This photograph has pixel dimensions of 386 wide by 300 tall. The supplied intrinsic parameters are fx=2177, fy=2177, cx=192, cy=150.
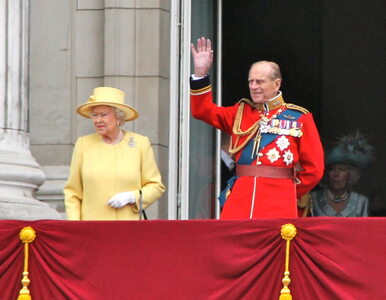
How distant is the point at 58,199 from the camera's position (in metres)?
17.5

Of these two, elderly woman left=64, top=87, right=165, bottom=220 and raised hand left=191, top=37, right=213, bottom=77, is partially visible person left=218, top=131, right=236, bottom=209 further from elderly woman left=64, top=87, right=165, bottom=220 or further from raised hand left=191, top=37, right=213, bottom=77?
raised hand left=191, top=37, right=213, bottom=77

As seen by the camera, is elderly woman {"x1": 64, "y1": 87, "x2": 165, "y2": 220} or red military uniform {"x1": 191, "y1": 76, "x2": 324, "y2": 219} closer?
red military uniform {"x1": 191, "y1": 76, "x2": 324, "y2": 219}

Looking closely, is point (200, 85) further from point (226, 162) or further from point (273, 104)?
point (226, 162)

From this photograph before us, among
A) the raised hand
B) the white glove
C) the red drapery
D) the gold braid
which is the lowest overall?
the red drapery

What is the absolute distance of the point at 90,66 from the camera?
18.0m

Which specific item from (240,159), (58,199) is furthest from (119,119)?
(58,199)

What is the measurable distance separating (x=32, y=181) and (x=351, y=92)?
3.99m

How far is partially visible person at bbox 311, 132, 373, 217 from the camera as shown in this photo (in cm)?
1803

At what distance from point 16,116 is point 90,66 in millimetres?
1707

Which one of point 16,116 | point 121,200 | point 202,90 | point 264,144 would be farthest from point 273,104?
point 16,116

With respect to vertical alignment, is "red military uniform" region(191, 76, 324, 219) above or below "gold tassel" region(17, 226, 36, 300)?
above

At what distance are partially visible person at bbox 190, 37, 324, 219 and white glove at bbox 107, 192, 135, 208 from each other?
26.9 inches

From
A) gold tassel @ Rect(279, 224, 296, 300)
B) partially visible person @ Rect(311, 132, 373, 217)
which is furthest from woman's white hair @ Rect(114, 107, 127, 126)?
partially visible person @ Rect(311, 132, 373, 217)

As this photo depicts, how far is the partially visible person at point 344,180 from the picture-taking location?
59.2 ft
